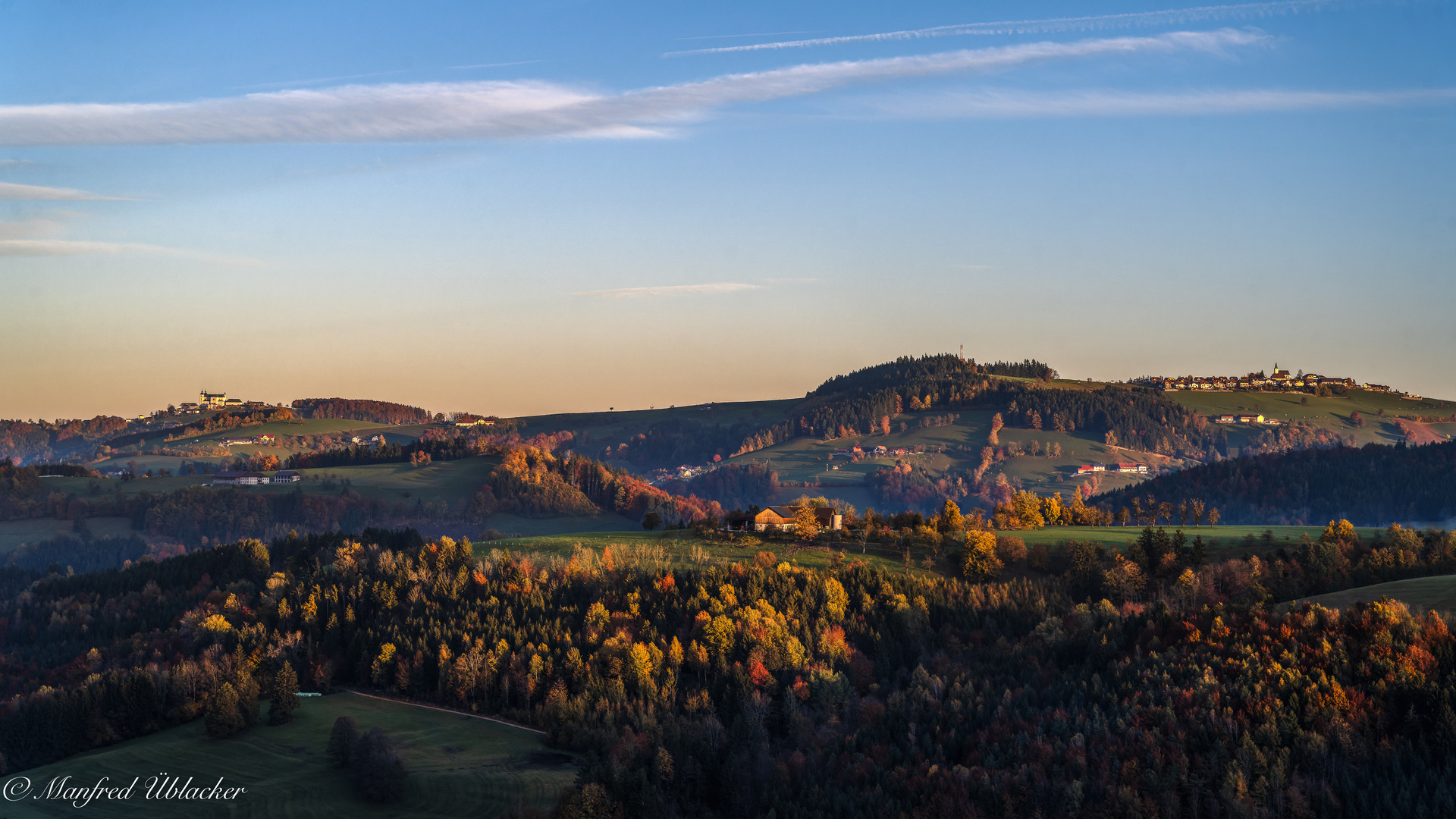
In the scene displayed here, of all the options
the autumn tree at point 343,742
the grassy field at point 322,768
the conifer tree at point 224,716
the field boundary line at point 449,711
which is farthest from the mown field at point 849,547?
the conifer tree at point 224,716

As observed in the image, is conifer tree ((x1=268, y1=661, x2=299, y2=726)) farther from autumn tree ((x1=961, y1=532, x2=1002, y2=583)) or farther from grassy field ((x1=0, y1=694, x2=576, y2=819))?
autumn tree ((x1=961, y1=532, x2=1002, y2=583))

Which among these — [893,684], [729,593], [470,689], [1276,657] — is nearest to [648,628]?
[729,593]

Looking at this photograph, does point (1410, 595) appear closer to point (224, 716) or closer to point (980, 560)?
point (980, 560)

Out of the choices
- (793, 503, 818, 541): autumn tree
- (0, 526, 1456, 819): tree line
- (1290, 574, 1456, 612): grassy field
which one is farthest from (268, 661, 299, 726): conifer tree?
(1290, 574, 1456, 612): grassy field

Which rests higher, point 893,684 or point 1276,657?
point 1276,657

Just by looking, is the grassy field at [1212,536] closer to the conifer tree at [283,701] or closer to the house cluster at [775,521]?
the house cluster at [775,521]

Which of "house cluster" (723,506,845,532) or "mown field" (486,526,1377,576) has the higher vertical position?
"house cluster" (723,506,845,532)

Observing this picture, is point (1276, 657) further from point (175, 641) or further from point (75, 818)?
point (175, 641)
